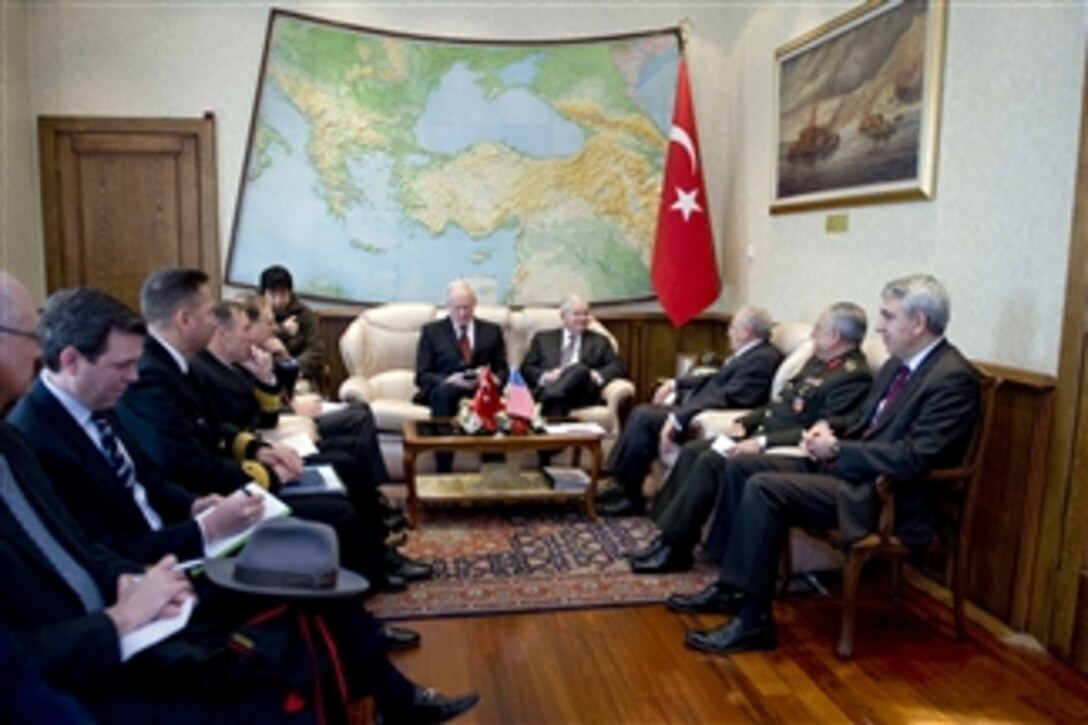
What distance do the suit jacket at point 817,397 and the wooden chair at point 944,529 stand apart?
53 centimetres

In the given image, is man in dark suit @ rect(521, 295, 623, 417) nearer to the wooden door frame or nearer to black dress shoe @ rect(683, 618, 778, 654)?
black dress shoe @ rect(683, 618, 778, 654)

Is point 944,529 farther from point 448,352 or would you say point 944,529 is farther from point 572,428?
point 448,352

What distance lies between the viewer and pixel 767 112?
514 cm

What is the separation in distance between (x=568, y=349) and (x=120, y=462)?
333 cm

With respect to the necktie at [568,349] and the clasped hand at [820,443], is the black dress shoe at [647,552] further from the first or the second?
the necktie at [568,349]

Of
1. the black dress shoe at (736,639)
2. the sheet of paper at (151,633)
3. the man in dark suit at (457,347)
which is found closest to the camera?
the sheet of paper at (151,633)

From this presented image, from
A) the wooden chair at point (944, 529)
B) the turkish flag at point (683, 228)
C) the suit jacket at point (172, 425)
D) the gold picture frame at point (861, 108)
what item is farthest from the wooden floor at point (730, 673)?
the turkish flag at point (683, 228)

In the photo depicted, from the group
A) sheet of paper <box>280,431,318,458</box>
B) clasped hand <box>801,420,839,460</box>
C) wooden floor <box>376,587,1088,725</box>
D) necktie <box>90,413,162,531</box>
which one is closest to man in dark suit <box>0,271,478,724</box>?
necktie <box>90,413,162,531</box>

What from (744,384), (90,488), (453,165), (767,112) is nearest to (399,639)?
(90,488)

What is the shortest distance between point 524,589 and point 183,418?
1.47m

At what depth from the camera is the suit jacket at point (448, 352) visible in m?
4.92

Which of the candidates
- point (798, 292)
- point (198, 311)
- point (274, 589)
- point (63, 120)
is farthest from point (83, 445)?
point (63, 120)

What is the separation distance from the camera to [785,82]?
15.9 feet

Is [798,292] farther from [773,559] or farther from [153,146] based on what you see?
[153,146]
